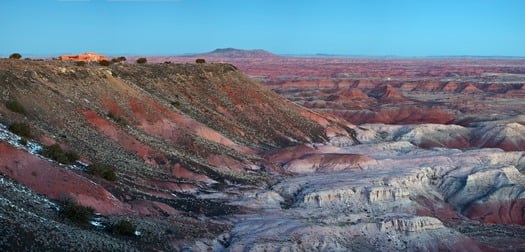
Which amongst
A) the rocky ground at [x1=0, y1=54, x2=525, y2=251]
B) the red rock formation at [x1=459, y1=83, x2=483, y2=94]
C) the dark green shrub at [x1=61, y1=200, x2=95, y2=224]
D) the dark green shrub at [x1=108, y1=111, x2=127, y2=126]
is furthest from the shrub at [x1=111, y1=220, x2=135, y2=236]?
the red rock formation at [x1=459, y1=83, x2=483, y2=94]

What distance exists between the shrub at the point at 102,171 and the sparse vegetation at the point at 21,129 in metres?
3.23

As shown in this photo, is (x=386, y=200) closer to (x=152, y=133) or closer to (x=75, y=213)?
(x=152, y=133)

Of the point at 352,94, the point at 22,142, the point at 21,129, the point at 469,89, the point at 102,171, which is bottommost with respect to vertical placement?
the point at 469,89

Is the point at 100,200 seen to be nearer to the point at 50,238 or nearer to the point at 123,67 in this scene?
the point at 50,238

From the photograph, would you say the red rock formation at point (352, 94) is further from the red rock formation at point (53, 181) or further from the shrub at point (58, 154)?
the red rock formation at point (53, 181)

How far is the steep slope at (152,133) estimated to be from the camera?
94.5 ft

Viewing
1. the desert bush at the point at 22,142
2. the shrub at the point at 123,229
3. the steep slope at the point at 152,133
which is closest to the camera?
the shrub at the point at 123,229

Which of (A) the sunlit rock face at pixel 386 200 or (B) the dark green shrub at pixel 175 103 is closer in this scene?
(A) the sunlit rock face at pixel 386 200

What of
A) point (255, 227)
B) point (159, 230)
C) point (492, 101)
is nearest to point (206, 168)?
point (255, 227)

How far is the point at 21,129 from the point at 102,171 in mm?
4103

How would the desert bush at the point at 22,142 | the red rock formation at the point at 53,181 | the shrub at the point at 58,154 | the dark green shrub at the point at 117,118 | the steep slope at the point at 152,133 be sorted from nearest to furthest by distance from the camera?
the red rock formation at the point at 53,181 → the steep slope at the point at 152,133 → the desert bush at the point at 22,142 → the shrub at the point at 58,154 → the dark green shrub at the point at 117,118

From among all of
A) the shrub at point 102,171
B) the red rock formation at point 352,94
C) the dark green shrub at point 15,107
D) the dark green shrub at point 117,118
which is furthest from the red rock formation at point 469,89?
the shrub at point 102,171

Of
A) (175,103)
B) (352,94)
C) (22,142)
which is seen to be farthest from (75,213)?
(352,94)

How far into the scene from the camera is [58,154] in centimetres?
3130
